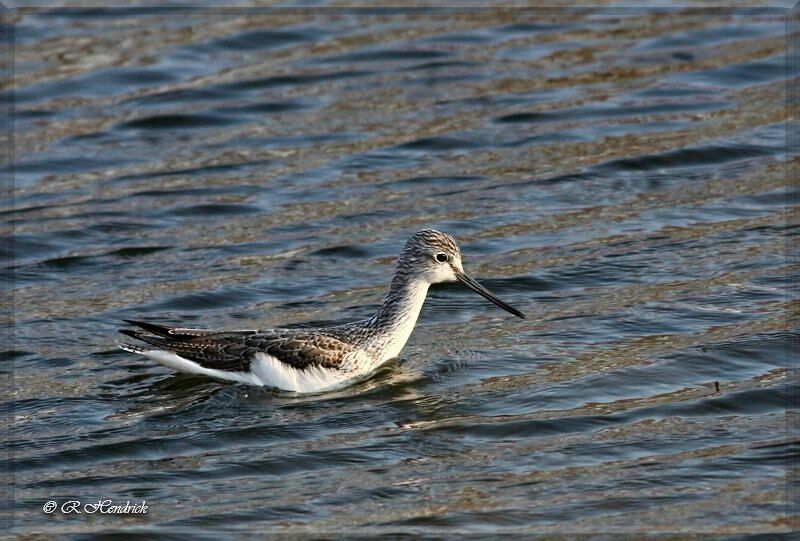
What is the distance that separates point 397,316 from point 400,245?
8.44ft

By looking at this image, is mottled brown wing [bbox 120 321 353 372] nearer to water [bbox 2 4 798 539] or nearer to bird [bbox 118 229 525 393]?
bird [bbox 118 229 525 393]

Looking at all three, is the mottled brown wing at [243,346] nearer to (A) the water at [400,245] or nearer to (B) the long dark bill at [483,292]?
(A) the water at [400,245]

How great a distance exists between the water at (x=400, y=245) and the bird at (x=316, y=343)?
171 mm

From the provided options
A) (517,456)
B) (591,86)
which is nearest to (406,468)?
(517,456)

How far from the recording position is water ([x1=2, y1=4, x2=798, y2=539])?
9.10m

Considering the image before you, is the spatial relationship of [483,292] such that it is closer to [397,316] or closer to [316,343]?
[397,316]

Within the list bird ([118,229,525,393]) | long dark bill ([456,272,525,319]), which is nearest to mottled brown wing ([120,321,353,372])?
bird ([118,229,525,393])

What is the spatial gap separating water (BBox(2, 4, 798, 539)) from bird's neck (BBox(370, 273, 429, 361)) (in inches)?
9.6

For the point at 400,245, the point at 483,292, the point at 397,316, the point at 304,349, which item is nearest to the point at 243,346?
the point at 304,349

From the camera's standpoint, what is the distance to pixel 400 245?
1373 cm

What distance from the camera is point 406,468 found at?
9305mm

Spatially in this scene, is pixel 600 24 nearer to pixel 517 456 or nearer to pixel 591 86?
pixel 591 86

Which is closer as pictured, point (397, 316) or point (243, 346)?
point (243, 346)

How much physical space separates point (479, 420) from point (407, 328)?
4.97 ft
